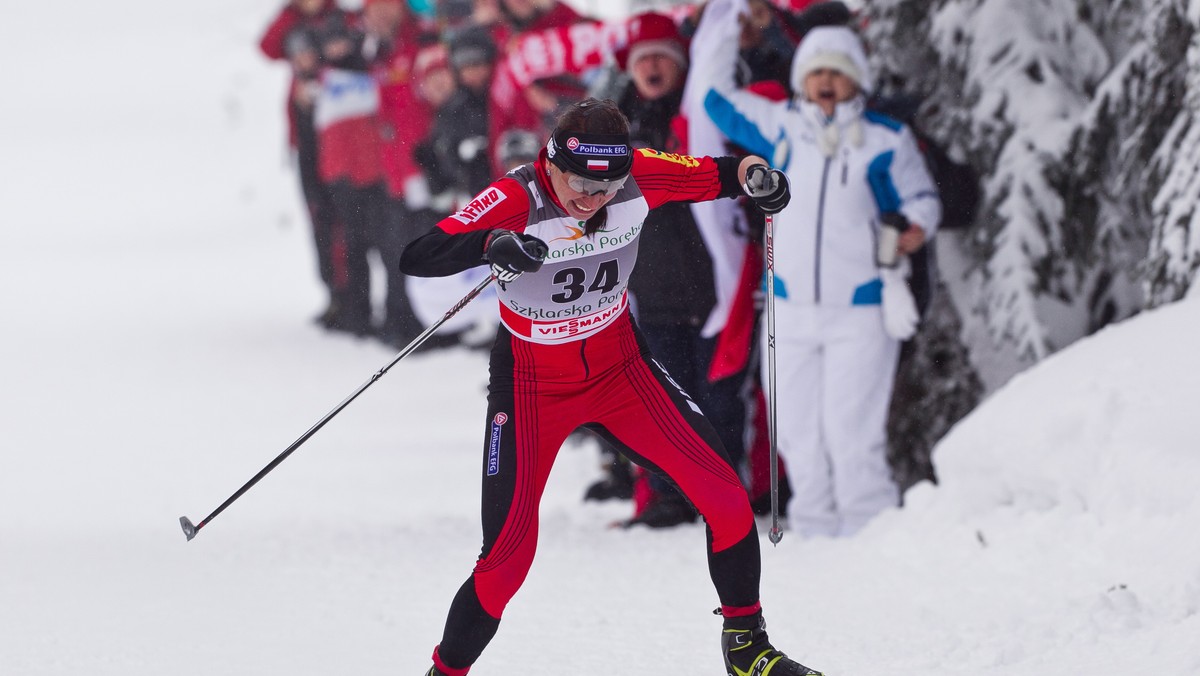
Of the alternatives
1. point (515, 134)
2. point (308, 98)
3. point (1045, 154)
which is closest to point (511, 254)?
point (1045, 154)

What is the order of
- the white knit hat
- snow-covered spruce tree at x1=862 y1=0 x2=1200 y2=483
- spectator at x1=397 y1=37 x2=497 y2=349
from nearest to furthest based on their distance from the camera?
the white knit hat, snow-covered spruce tree at x1=862 y1=0 x2=1200 y2=483, spectator at x1=397 y1=37 x2=497 y2=349

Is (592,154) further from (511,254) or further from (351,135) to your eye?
(351,135)

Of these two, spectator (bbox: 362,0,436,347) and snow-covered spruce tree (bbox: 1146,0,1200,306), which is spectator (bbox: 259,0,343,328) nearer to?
spectator (bbox: 362,0,436,347)

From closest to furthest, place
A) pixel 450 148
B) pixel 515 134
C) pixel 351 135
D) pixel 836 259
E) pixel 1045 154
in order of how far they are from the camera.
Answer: pixel 836 259
pixel 1045 154
pixel 515 134
pixel 450 148
pixel 351 135

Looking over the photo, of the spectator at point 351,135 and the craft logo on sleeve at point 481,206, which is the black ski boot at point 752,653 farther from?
the spectator at point 351,135

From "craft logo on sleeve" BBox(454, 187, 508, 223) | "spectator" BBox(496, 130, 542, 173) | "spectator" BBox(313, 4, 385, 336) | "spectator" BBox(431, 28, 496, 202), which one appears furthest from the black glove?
"spectator" BBox(313, 4, 385, 336)

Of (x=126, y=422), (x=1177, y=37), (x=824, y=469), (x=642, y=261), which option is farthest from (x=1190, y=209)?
(x=126, y=422)

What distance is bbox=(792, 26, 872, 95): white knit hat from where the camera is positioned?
637 centimetres

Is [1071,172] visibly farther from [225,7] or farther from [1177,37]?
[225,7]

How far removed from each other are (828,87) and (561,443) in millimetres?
2905

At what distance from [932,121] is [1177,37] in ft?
5.41

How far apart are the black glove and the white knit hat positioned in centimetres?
219

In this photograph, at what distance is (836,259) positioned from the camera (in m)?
6.42

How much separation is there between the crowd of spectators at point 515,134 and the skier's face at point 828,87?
19 centimetres
